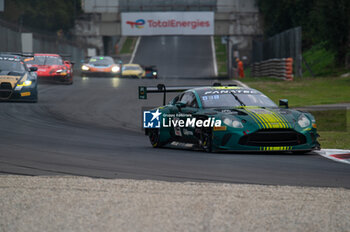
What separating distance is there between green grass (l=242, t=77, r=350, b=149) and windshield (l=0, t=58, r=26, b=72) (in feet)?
28.5

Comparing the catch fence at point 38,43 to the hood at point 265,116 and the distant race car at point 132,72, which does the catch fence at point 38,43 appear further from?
the hood at point 265,116

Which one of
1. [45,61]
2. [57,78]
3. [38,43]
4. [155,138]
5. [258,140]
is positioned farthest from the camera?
[38,43]

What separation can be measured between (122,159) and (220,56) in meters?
69.1

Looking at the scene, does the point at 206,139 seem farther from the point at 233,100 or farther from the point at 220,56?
the point at 220,56

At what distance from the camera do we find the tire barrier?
1428 inches

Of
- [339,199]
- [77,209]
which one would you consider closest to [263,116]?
[339,199]

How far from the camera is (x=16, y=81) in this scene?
20.4m

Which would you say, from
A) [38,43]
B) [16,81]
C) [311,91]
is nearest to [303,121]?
[16,81]

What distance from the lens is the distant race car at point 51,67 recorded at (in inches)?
1210

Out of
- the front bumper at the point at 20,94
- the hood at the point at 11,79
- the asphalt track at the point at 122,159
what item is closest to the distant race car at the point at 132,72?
the front bumper at the point at 20,94

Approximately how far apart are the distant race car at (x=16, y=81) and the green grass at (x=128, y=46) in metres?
64.1

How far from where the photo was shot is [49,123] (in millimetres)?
16109

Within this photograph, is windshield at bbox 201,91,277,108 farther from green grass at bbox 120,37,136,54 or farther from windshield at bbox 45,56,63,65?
green grass at bbox 120,37,136,54

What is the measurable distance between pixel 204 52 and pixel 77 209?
7419 cm
